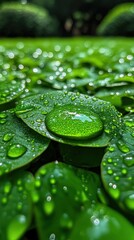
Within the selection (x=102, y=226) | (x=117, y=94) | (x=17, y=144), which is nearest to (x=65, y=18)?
(x=117, y=94)

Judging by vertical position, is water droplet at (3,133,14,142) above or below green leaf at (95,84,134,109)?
below

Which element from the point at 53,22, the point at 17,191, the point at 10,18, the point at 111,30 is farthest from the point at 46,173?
the point at 53,22

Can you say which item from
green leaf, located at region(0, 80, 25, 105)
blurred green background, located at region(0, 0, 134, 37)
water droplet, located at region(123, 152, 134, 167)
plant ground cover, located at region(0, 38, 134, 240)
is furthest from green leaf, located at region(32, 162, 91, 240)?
blurred green background, located at region(0, 0, 134, 37)

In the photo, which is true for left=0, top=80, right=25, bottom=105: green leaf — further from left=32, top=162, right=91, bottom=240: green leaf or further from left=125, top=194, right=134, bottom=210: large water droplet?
left=125, top=194, right=134, bottom=210: large water droplet

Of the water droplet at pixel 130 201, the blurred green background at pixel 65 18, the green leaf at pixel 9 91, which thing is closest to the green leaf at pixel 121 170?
the water droplet at pixel 130 201

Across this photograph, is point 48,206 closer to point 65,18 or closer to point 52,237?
point 52,237

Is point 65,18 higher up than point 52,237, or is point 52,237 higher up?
point 52,237

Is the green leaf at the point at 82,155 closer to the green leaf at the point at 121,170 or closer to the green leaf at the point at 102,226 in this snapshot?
the green leaf at the point at 121,170
